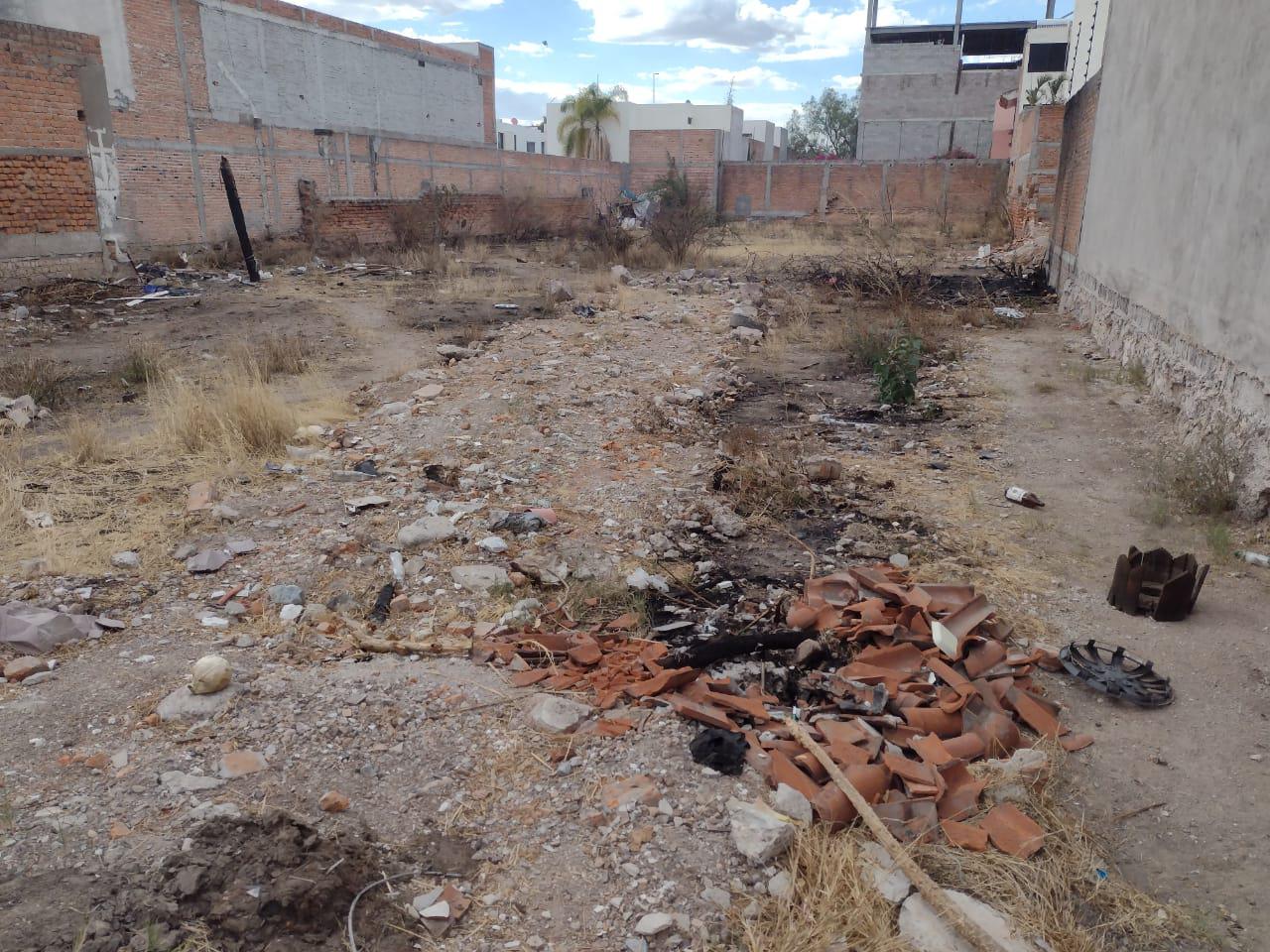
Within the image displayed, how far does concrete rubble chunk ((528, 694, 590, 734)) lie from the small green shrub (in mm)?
4948

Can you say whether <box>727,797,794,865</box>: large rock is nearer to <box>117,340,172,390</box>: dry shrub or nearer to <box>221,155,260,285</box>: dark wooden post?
<box>117,340,172,390</box>: dry shrub

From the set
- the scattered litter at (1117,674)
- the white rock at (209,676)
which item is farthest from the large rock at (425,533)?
the scattered litter at (1117,674)

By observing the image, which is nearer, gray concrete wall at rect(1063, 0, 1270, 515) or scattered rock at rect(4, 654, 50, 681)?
scattered rock at rect(4, 654, 50, 681)

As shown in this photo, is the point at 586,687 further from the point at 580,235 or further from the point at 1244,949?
the point at 580,235

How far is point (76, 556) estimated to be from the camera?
153 inches

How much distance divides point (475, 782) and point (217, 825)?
671 mm

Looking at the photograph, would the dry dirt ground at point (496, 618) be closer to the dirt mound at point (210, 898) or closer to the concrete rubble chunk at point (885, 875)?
the dirt mound at point (210, 898)

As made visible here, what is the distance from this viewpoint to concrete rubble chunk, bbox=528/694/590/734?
8.68ft

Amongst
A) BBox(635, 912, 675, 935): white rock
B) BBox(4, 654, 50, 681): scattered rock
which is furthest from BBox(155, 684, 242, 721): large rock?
BBox(635, 912, 675, 935): white rock

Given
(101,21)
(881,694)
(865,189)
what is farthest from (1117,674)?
(865,189)

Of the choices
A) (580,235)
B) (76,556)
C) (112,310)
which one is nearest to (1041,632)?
(76,556)

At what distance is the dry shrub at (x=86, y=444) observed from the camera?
522cm

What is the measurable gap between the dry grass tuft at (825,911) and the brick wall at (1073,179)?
10560 mm

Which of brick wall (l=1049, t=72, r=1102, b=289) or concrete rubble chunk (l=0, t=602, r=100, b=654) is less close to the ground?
brick wall (l=1049, t=72, r=1102, b=289)
